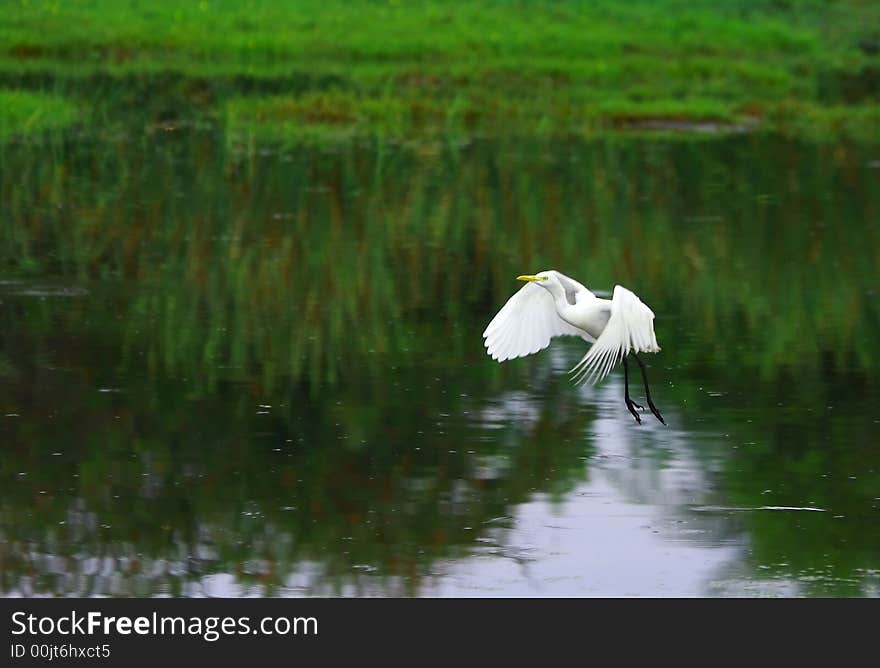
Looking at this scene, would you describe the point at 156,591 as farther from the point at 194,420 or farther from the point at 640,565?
the point at 194,420

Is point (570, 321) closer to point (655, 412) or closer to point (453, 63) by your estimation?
point (655, 412)

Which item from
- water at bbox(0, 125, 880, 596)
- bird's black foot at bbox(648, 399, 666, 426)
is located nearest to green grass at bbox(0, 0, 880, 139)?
water at bbox(0, 125, 880, 596)

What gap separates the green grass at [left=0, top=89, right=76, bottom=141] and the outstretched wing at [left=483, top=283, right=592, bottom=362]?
36.2 feet

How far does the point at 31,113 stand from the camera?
20062 millimetres

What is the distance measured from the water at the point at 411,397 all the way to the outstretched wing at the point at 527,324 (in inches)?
13.7

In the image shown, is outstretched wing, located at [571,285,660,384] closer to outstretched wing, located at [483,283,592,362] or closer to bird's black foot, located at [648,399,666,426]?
bird's black foot, located at [648,399,666,426]

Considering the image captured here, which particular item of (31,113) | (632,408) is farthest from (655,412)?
(31,113)

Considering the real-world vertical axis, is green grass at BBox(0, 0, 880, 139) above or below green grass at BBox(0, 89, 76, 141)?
above

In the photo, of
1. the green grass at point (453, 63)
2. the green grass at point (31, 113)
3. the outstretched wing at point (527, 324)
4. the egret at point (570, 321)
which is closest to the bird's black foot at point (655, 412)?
the egret at point (570, 321)

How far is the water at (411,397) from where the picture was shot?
692cm

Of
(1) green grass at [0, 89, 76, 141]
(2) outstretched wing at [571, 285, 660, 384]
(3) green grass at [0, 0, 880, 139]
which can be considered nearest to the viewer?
(2) outstretched wing at [571, 285, 660, 384]

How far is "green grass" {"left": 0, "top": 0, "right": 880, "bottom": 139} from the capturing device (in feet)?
74.4

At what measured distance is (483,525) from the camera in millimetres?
7309

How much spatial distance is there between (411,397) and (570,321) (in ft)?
3.63
